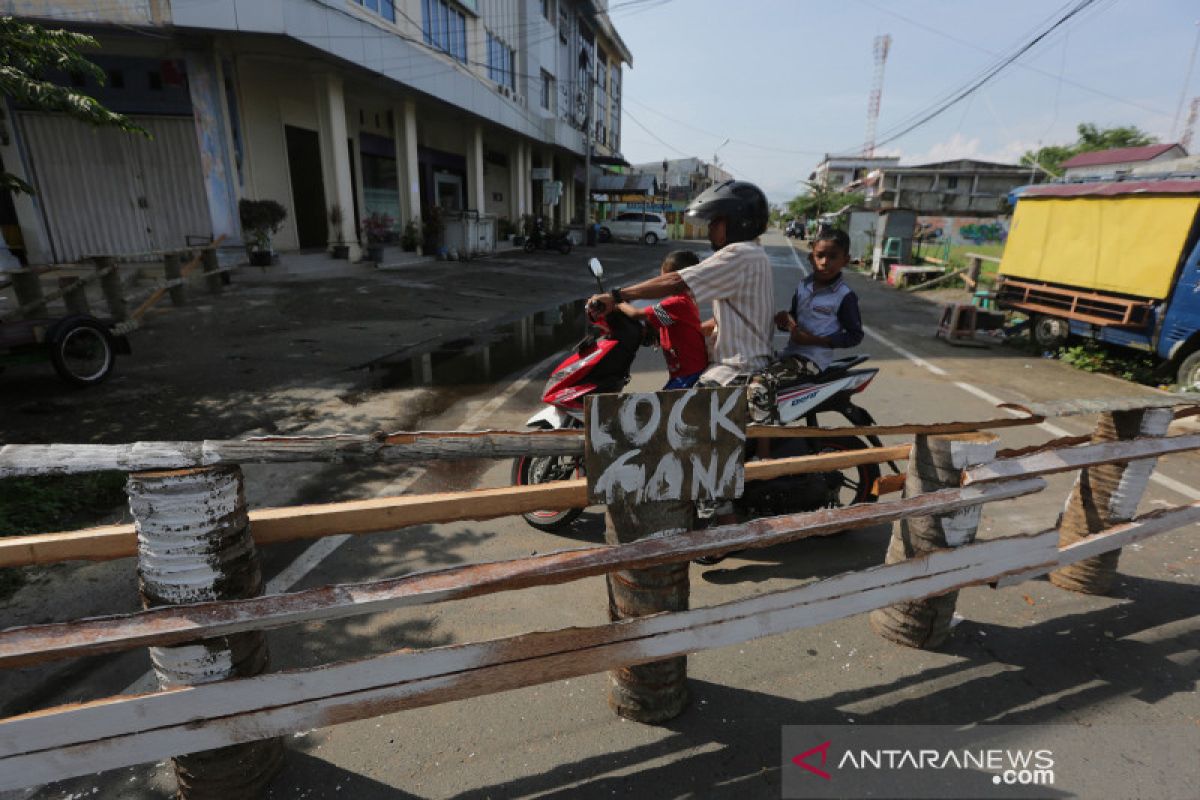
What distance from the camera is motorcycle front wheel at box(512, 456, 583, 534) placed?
148 inches

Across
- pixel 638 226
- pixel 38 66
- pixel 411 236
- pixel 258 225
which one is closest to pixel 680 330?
pixel 38 66

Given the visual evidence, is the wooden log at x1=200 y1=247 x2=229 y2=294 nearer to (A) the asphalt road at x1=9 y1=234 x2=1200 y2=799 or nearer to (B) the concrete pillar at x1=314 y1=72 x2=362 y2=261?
(B) the concrete pillar at x1=314 y1=72 x2=362 y2=261

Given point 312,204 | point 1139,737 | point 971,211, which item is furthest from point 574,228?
point 1139,737

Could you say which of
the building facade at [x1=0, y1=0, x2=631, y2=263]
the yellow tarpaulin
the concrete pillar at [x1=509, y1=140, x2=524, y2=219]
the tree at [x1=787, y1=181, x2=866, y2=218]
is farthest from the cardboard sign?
the tree at [x1=787, y1=181, x2=866, y2=218]

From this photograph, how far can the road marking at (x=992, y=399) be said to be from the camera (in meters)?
4.63

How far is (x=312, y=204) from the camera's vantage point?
1802cm

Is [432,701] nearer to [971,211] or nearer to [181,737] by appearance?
[181,737]

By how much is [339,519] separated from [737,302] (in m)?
2.25

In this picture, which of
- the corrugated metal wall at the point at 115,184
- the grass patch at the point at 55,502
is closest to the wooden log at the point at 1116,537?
the grass patch at the point at 55,502

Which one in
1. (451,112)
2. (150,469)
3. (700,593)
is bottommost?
(700,593)

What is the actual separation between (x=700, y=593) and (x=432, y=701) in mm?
1766

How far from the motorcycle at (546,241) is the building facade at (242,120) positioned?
179 inches

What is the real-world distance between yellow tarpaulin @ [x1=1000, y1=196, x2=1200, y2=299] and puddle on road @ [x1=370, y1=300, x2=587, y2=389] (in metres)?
7.54

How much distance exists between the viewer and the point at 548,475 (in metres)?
3.77
